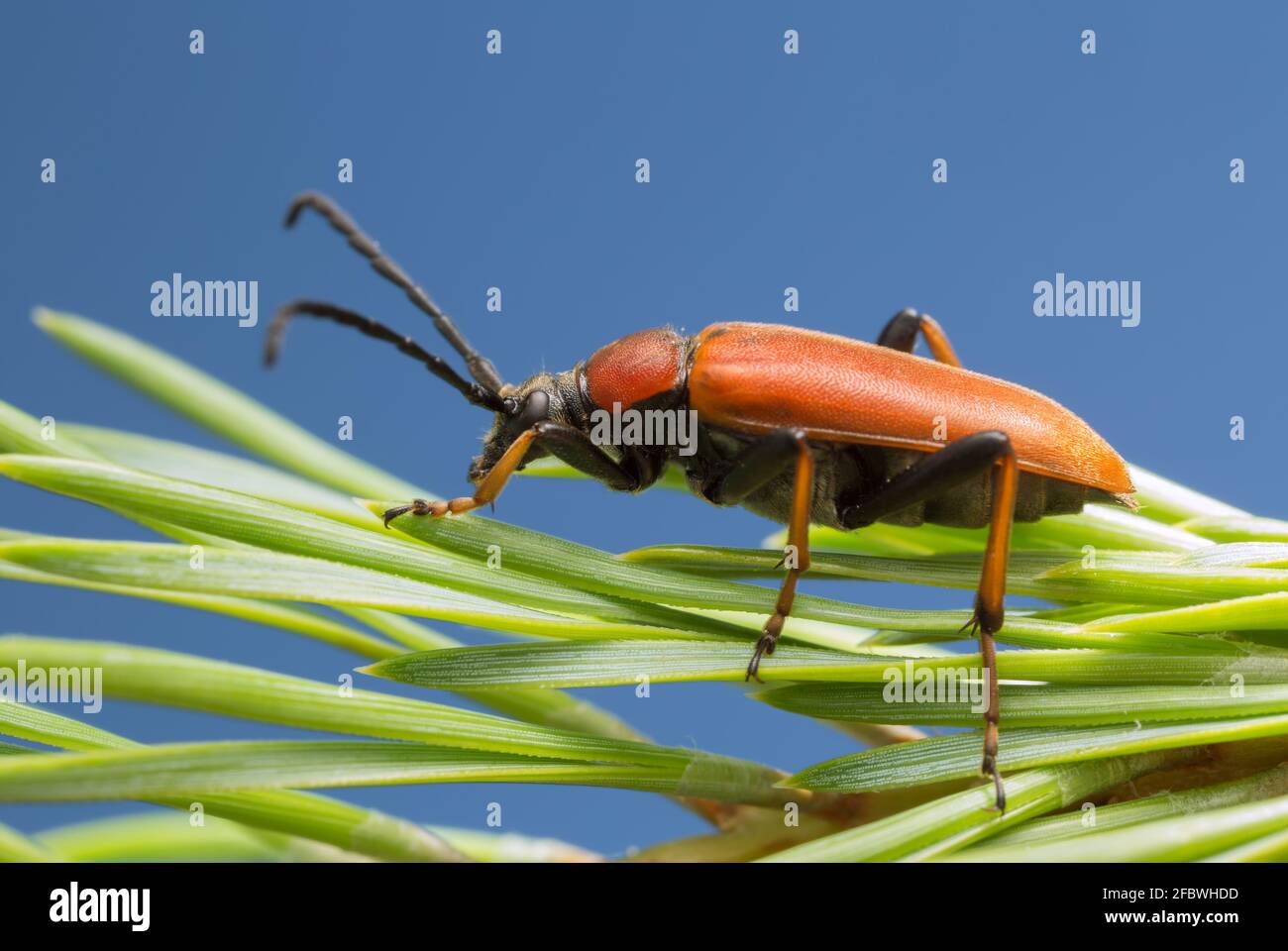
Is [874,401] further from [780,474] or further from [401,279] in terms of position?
[401,279]

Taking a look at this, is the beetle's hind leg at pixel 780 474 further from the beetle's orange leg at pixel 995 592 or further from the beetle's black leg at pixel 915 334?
the beetle's black leg at pixel 915 334

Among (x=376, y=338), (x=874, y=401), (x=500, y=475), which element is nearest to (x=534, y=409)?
(x=500, y=475)

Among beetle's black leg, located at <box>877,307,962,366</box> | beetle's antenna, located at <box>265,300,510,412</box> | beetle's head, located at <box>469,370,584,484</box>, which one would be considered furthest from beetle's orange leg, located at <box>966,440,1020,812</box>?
beetle's antenna, located at <box>265,300,510,412</box>

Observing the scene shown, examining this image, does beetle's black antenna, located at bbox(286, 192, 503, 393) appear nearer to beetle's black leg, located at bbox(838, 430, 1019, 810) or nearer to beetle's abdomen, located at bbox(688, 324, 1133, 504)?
beetle's abdomen, located at bbox(688, 324, 1133, 504)
